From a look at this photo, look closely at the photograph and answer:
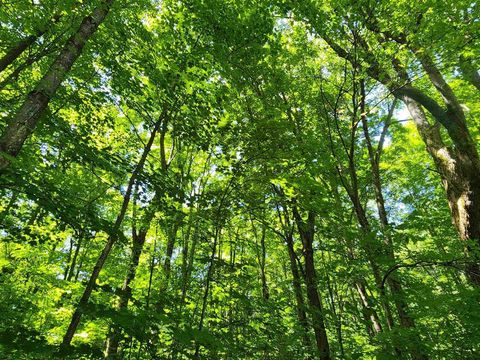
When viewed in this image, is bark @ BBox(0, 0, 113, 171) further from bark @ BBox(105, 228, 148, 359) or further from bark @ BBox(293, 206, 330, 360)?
bark @ BBox(293, 206, 330, 360)

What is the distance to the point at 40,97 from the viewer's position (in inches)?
163

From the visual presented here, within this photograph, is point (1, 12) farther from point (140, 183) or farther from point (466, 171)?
point (466, 171)

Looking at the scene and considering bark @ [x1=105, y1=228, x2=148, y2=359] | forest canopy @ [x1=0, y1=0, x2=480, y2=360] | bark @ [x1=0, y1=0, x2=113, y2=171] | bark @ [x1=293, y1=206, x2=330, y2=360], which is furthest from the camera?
bark @ [x1=293, y1=206, x2=330, y2=360]

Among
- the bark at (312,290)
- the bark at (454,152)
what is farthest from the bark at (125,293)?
the bark at (454,152)

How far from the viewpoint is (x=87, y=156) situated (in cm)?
427

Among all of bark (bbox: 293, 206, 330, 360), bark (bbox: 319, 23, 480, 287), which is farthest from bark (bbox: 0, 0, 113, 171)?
bark (bbox: 293, 206, 330, 360)

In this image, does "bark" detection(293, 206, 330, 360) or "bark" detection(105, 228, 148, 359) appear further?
"bark" detection(293, 206, 330, 360)

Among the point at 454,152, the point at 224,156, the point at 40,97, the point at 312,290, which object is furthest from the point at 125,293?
the point at 454,152

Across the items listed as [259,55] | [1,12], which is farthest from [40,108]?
[259,55]

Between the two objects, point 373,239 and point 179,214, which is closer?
point 179,214

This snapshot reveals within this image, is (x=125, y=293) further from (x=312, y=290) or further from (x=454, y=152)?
(x=454, y=152)

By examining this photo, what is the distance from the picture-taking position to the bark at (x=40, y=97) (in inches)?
146

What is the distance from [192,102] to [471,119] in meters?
10.0

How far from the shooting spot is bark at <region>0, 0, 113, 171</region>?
12.1 ft
